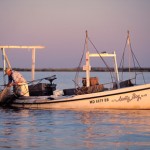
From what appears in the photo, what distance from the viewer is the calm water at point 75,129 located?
50.1 feet

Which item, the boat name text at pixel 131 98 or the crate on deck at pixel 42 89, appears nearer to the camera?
the boat name text at pixel 131 98

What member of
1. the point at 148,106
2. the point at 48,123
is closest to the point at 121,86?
the point at 148,106

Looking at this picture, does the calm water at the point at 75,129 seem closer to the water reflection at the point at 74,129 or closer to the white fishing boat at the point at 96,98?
the water reflection at the point at 74,129

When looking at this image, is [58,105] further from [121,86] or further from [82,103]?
[121,86]

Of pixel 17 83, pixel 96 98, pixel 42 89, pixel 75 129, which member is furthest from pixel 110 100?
pixel 75 129

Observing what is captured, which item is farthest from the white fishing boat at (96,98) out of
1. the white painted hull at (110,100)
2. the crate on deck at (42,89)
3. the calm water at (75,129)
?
the crate on deck at (42,89)

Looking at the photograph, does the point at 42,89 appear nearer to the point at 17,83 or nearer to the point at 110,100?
the point at 17,83

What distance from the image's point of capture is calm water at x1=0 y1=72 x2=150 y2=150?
50.1ft

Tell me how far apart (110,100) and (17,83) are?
4.92m

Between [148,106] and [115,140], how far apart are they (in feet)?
29.8

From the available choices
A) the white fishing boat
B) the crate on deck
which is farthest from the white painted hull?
the crate on deck

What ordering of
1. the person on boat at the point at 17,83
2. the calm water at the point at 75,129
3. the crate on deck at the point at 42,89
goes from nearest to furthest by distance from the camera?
the calm water at the point at 75,129 < the person on boat at the point at 17,83 < the crate on deck at the point at 42,89

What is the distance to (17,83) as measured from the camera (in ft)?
89.4

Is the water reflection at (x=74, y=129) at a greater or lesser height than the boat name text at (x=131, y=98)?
lesser
